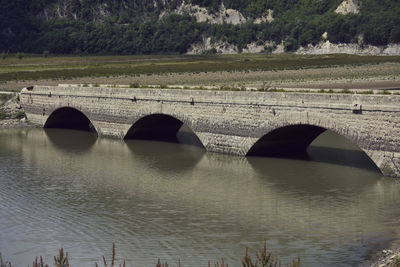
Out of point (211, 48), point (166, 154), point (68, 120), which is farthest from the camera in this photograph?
point (211, 48)

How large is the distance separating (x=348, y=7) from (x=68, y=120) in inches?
4066

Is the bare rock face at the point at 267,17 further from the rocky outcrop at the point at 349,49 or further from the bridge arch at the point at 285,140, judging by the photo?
the bridge arch at the point at 285,140

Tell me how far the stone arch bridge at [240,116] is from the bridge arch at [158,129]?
2.4 inches

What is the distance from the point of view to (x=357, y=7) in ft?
461

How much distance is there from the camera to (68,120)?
49250 millimetres

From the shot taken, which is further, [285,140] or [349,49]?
[349,49]

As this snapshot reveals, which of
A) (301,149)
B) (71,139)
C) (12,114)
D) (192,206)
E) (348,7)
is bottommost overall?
(71,139)

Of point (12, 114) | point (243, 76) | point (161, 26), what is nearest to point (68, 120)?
point (12, 114)

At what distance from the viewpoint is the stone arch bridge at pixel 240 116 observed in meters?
27.5

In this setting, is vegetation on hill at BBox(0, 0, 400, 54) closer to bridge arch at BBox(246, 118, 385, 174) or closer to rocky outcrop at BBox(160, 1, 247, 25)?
rocky outcrop at BBox(160, 1, 247, 25)

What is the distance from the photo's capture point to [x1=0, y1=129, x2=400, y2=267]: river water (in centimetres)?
2092

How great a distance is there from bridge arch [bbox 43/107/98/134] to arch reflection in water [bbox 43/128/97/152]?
64 centimetres

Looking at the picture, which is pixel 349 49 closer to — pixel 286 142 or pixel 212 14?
pixel 212 14

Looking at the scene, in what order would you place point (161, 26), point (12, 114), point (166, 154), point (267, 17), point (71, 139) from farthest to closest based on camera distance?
point (267, 17) → point (161, 26) → point (12, 114) → point (71, 139) → point (166, 154)
